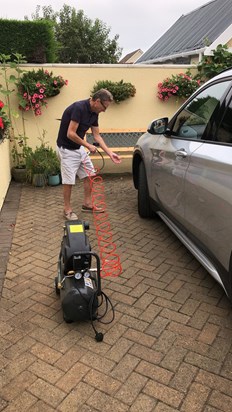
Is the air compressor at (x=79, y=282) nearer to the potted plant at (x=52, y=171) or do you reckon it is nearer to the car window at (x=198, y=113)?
the car window at (x=198, y=113)

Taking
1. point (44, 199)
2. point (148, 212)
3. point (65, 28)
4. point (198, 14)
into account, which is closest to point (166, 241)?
point (148, 212)

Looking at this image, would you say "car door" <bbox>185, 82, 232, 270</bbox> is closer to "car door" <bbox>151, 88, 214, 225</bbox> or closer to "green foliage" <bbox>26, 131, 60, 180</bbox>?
"car door" <bbox>151, 88, 214, 225</bbox>

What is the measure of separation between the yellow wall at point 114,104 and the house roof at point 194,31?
98.5 inches

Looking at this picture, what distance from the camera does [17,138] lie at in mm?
6645

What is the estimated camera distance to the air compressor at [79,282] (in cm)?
241

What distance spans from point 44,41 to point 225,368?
7246mm

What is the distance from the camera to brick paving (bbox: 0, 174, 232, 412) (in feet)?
6.44

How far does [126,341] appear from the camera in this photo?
94.4 inches

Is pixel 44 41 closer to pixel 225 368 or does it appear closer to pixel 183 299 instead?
pixel 183 299

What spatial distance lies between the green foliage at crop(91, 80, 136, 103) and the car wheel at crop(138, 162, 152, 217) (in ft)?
9.08

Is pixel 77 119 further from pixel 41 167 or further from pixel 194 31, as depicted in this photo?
pixel 194 31

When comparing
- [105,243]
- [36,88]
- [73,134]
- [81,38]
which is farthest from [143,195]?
[81,38]

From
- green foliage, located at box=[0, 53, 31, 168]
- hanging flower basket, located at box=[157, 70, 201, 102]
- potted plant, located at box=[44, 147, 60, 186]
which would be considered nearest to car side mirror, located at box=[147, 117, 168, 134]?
potted plant, located at box=[44, 147, 60, 186]

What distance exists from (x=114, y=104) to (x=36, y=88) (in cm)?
154
